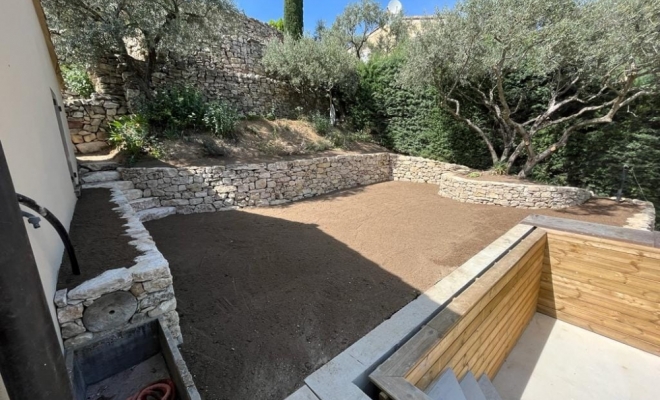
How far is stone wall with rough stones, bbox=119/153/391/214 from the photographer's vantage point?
5672mm

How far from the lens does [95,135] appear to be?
22.0ft

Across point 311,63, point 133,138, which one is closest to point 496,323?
point 133,138

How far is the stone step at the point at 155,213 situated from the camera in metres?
5.21

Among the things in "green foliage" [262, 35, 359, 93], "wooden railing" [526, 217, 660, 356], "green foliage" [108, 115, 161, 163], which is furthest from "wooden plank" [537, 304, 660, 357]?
"green foliage" [262, 35, 359, 93]

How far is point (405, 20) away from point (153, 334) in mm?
18165

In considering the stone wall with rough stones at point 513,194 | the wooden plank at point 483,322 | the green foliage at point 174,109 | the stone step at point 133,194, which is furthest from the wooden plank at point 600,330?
the green foliage at point 174,109

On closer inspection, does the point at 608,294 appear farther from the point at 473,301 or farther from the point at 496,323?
the point at 473,301

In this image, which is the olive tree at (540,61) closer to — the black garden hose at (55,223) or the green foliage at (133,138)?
the green foliage at (133,138)

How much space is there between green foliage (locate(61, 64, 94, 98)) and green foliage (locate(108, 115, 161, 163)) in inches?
72.1

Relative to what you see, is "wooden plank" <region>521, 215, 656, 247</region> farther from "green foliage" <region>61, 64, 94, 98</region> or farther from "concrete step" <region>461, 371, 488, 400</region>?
"green foliage" <region>61, 64, 94, 98</region>

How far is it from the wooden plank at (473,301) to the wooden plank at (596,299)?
2.47 ft

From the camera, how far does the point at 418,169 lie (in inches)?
360

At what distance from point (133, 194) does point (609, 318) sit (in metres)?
8.08

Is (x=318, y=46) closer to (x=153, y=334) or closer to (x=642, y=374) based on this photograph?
(x=153, y=334)
